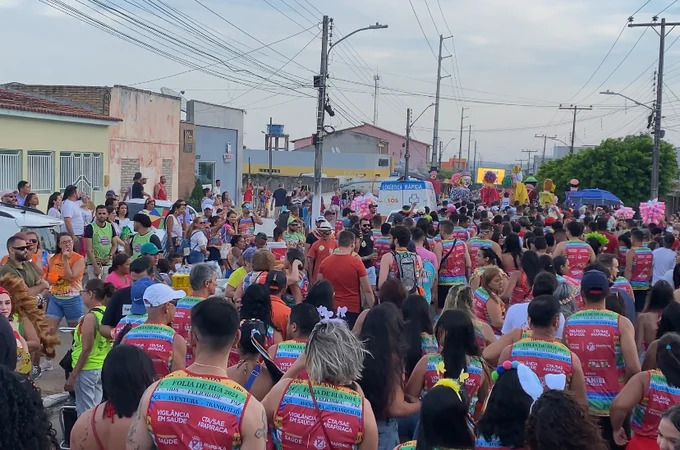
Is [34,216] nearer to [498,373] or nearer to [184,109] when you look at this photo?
[498,373]

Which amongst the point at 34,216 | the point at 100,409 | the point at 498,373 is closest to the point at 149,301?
the point at 100,409

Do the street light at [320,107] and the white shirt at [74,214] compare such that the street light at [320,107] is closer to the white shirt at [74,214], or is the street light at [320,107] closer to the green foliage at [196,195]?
the white shirt at [74,214]

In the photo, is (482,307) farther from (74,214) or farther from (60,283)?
(74,214)

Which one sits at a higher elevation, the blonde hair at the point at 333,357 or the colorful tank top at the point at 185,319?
the blonde hair at the point at 333,357

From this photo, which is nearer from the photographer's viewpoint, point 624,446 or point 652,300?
point 624,446

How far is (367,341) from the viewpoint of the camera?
511 centimetres

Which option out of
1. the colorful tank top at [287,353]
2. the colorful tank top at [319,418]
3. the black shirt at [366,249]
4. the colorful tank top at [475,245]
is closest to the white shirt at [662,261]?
the colorful tank top at [475,245]

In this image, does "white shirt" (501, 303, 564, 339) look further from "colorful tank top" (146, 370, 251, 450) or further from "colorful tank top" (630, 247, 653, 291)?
"colorful tank top" (630, 247, 653, 291)

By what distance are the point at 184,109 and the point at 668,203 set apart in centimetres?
2716

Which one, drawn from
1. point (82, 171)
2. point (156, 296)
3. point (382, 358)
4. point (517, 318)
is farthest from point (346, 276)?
point (82, 171)

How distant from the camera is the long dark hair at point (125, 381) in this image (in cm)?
416

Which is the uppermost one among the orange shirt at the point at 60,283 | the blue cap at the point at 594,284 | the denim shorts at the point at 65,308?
the blue cap at the point at 594,284

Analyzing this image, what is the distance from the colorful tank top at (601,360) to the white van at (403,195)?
56.2 feet

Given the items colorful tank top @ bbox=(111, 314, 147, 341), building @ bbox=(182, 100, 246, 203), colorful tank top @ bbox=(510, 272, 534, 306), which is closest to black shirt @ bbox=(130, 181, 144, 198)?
colorful tank top @ bbox=(510, 272, 534, 306)
